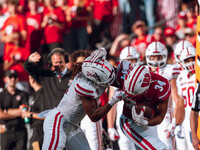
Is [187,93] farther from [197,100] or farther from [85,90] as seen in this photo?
[85,90]

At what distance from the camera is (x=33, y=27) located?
8719mm

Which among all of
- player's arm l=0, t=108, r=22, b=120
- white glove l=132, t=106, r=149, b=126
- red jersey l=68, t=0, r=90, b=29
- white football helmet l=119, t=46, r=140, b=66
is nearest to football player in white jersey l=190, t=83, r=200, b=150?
white glove l=132, t=106, r=149, b=126

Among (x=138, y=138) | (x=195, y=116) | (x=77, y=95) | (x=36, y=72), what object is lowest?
(x=138, y=138)

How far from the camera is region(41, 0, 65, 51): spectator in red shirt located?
8.81m

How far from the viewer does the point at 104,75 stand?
15.1 ft

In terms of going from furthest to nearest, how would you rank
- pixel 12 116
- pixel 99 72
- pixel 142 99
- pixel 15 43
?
pixel 15 43 < pixel 12 116 < pixel 142 99 < pixel 99 72

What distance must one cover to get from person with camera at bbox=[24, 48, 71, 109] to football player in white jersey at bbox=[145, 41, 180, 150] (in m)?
1.47

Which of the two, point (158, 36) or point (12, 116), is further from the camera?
point (158, 36)

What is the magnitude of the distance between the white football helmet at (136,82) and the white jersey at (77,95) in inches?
14.8

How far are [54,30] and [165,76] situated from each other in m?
3.04

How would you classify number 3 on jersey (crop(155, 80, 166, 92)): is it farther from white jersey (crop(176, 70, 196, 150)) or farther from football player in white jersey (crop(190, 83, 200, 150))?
white jersey (crop(176, 70, 196, 150))

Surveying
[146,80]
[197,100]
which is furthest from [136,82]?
[197,100]

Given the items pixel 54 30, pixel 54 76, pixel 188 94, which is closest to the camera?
pixel 188 94

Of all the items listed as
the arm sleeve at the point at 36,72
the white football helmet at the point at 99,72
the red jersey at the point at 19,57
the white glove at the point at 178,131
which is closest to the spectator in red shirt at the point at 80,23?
the red jersey at the point at 19,57
